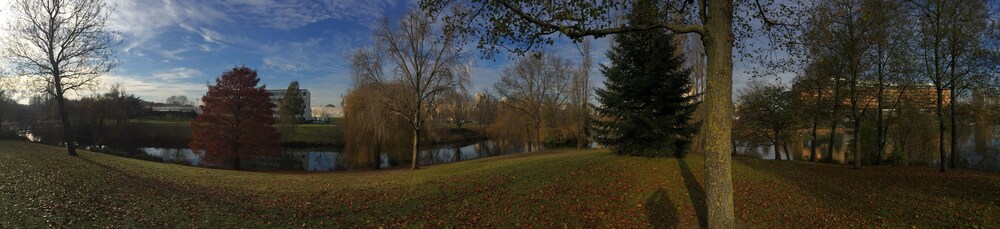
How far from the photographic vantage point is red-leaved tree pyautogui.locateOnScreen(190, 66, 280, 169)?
25.4m

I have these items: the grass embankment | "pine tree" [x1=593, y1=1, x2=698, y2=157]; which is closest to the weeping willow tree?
the grass embankment

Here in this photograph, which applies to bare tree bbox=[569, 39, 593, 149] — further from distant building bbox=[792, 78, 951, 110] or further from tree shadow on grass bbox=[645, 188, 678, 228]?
tree shadow on grass bbox=[645, 188, 678, 228]

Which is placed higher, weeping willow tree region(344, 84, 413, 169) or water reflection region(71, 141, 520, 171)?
weeping willow tree region(344, 84, 413, 169)

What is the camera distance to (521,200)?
8672 millimetres

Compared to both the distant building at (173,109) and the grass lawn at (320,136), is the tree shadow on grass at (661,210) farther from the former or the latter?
the distant building at (173,109)

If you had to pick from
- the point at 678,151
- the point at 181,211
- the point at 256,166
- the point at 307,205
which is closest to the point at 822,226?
the point at 678,151

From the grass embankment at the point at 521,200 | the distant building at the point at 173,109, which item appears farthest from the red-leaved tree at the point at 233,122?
the distant building at the point at 173,109

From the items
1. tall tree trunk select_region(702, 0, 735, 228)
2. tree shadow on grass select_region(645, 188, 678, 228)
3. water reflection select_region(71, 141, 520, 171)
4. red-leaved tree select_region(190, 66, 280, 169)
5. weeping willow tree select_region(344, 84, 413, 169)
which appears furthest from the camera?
weeping willow tree select_region(344, 84, 413, 169)

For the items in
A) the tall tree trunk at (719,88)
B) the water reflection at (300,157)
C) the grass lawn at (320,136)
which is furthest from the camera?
the grass lawn at (320,136)

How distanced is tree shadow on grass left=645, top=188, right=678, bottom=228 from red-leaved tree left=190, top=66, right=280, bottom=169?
25.9 metres

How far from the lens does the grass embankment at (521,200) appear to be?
7258mm

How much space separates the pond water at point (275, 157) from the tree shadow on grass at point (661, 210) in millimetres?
20367

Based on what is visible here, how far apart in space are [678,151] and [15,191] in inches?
653

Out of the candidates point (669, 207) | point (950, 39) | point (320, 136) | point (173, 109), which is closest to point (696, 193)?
point (669, 207)
